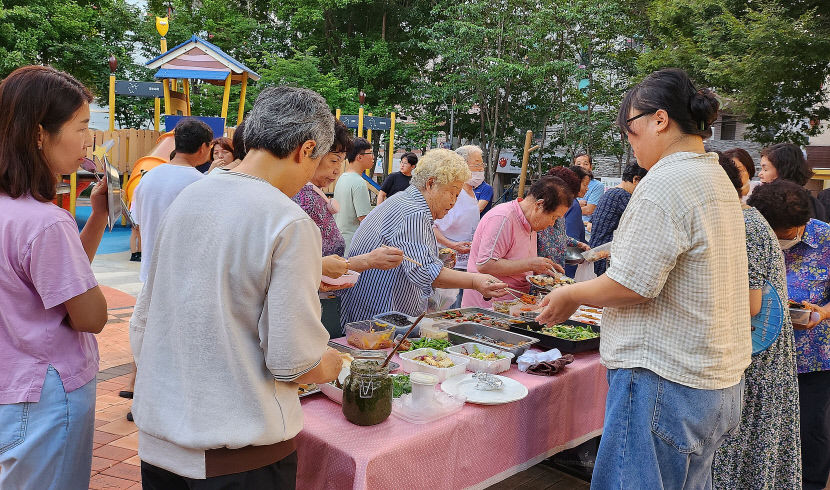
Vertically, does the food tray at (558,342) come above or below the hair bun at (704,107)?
below

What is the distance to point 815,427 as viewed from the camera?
3090mm

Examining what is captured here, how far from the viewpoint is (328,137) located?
5.01ft

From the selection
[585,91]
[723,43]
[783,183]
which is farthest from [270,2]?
[783,183]

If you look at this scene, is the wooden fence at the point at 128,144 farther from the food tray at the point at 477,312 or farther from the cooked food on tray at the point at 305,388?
the cooked food on tray at the point at 305,388

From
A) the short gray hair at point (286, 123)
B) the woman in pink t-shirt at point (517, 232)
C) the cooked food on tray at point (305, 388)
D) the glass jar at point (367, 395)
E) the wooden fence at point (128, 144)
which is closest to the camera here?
the short gray hair at point (286, 123)

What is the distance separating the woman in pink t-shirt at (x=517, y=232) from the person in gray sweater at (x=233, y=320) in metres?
2.43

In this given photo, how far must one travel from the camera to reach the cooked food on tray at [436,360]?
8.07ft

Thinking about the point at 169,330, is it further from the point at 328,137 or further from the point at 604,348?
the point at 604,348

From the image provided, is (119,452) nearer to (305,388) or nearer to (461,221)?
(305,388)

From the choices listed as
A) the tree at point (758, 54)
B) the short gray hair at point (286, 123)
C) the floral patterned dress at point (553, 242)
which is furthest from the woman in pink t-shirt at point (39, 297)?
the tree at point (758, 54)

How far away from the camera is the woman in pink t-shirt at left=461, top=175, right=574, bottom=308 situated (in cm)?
377

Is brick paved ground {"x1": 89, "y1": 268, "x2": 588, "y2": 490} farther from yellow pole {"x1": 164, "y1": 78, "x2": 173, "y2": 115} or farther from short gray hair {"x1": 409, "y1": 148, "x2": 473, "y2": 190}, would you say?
yellow pole {"x1": 164, "y1": 78, "x2": 173, "y2": 115}

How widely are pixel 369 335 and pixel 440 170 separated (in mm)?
941

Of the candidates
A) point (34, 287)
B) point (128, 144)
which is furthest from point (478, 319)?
point (128, 144)
